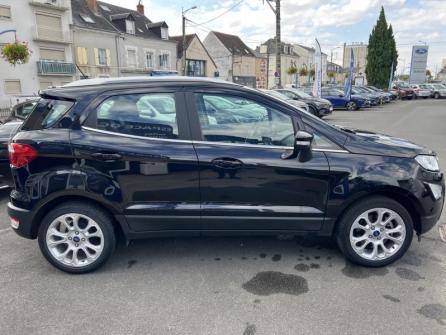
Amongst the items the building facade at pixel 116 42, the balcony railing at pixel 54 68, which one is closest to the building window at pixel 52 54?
the balcony railing at pixel 54 68

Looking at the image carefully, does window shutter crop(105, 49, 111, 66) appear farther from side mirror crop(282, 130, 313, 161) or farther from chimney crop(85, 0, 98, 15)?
side mirror crop(282, 130, 313, 161)

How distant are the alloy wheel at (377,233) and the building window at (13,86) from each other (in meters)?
26.0

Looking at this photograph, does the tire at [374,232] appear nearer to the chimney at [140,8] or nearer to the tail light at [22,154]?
the tail light at [22,154]

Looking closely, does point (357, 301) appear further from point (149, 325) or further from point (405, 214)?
point (149, 325)

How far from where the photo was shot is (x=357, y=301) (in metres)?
2.69

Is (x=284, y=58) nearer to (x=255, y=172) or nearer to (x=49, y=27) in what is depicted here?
(x=49, y=27)

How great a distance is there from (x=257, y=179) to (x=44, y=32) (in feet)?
90.1

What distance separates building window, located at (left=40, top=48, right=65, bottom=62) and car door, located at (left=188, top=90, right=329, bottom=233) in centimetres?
2646

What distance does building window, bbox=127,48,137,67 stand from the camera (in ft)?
103

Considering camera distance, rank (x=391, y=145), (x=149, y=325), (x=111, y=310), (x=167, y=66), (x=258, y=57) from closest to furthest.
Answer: (x=149, y=325) < (x=111, y=310) < (x=391, y=145) < (x=167, y=66) < (x=258, y=57)

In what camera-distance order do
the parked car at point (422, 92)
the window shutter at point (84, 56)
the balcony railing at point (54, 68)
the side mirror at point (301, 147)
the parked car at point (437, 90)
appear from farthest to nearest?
the parked car at point (422, 92), the parked car at point (437, 90), the window shutter at point (84, 56), the balcony railing at point (54, 68), the side mirror at point (301, 147)

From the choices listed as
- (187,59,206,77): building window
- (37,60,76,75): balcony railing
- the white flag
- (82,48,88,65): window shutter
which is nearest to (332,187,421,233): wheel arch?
the white flag

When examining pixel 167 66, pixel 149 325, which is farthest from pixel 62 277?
pixel 167 66

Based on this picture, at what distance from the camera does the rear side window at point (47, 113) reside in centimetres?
298
